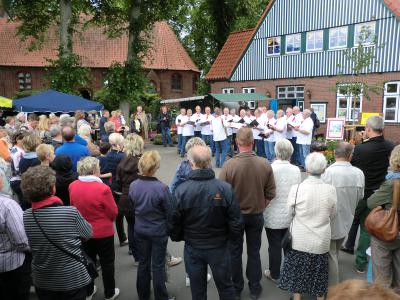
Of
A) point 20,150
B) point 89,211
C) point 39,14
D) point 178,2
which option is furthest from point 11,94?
point 89,211

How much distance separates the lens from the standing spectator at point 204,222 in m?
3.49

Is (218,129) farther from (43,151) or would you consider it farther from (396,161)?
(396,161)

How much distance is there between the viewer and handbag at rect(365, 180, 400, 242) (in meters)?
3.55

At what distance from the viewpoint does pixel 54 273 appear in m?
3.27

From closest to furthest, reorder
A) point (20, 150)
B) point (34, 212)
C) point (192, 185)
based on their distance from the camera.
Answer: point (34, 212), point (192, 185), point (20, 150)

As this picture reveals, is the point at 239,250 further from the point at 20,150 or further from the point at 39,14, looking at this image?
the point at 39,14

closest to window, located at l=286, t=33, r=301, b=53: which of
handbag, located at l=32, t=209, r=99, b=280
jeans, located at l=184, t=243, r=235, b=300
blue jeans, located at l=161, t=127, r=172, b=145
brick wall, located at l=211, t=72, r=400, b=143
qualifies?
brick wall, located at l=211, t=72, r=400, b=143

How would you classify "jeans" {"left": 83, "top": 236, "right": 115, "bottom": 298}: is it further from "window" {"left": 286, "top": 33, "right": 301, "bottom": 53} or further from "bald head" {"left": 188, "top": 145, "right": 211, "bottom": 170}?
"window" {"left": 286, "top": 33, "right": 301, "bottom": 53}

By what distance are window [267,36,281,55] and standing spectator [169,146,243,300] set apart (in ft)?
70.0

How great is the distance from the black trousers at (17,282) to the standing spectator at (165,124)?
13.2 metres

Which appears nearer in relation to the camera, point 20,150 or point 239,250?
point 239,250

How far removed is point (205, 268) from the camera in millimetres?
3680

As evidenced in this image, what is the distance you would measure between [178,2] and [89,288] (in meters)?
18.3

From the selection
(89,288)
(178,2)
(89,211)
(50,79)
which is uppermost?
(178,2)
